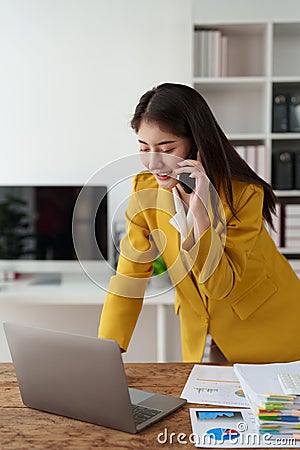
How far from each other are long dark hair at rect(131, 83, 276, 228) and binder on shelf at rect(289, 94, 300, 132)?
1.69 meters

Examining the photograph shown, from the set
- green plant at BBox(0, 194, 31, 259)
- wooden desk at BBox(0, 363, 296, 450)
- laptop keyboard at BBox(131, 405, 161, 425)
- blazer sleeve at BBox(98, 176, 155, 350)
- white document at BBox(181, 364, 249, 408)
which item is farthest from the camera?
green plant at BBox(0, 194, 31, 259)

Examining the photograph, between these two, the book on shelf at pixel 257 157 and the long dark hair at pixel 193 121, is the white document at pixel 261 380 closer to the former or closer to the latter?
the long dark hair at pixel 193 121

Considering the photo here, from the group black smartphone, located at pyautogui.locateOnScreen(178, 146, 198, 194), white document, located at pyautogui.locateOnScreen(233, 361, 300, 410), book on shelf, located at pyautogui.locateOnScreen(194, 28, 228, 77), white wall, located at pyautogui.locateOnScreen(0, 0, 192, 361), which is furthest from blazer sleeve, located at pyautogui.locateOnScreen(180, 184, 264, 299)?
white wall, located at pyautogui.locateOnScreen(0, 0, 192, 361)

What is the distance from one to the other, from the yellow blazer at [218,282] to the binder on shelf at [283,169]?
1.36 metres

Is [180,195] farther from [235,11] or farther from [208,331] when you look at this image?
[235,11]

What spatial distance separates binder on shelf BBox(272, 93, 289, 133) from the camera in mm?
3248

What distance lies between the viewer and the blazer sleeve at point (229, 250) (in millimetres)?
1496

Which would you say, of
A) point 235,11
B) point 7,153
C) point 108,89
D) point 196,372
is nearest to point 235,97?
point 235,11

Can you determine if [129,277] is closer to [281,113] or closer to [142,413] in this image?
[142,413]

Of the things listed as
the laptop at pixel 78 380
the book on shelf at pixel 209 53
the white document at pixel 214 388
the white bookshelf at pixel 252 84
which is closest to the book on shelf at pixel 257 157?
the white bookshelf at pixel 252 84

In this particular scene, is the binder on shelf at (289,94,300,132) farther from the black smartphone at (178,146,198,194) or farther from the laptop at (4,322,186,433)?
the laptop at (4,322,186,433)

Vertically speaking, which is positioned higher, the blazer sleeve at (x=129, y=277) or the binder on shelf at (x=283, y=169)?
the binder on shelf at (x=283, y=169)

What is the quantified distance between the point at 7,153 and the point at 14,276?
68cm

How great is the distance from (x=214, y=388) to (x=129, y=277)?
353 mm
